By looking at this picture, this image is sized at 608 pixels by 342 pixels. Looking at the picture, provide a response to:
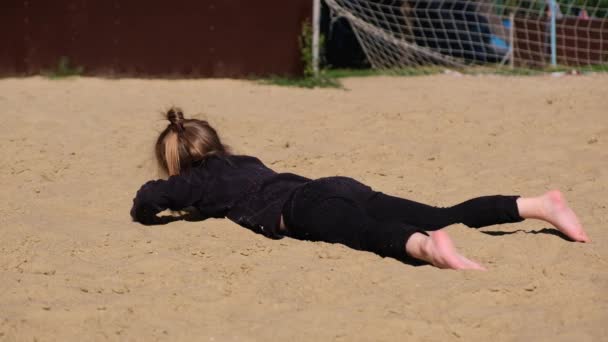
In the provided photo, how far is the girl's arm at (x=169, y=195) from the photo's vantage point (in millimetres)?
4035

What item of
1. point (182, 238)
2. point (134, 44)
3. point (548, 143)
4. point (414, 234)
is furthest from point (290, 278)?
point (134, 44)

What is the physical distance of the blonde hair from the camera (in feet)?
13.6

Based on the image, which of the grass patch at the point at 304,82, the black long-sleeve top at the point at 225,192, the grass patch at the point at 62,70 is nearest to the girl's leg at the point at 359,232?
the black long-sleeve top at the point at 225,192

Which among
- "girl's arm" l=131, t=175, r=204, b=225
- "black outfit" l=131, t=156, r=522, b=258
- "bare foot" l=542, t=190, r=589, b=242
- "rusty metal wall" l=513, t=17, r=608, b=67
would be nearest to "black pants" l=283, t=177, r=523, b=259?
"black outfit" l=131, t=156, r=522, b=258

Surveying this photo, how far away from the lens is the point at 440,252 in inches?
127

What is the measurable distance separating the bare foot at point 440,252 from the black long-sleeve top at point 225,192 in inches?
31.0

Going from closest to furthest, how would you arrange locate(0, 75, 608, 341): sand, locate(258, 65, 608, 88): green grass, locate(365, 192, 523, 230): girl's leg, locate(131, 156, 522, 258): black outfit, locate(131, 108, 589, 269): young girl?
1. locate(0, 75, 608, 341): sand
2. locate(131, 108, 589, 269): young girl
3. locate(131, 156, 522, 258): black outfit
4. locate(365, 192, 523, 230): girl's leg
5. locate(258, 65, 608, 88): green grass

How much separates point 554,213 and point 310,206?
39.2 inches

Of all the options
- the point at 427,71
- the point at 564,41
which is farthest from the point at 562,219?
the point at 564,41

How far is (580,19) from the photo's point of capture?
11.2m

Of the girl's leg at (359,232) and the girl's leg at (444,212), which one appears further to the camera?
the girl's leg at (444,212)

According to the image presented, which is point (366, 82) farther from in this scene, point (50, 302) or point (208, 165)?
point (50, 302)

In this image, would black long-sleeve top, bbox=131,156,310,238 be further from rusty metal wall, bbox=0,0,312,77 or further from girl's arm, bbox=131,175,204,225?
rusty metal wall, bbox=0,0,312,77

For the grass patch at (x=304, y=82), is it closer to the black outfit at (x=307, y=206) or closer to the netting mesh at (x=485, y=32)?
the netting mesh at (x=485, y=32)
